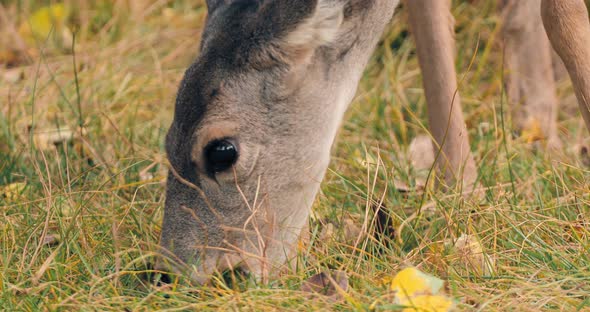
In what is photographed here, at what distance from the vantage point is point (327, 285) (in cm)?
292

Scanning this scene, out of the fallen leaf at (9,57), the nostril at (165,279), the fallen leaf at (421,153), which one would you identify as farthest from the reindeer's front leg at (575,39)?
the fallen leaf at (9,57)

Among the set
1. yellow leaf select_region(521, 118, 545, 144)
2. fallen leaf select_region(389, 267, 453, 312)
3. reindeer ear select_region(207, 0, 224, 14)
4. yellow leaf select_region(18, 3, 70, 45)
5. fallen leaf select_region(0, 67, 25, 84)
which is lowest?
yellow leaf select_region(521, 118, 545, 144)

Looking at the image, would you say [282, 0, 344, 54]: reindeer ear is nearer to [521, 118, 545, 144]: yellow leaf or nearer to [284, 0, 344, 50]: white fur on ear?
[284, 0, 344, 50]: white fur on ear

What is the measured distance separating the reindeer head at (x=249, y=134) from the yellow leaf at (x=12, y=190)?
42.7 inches

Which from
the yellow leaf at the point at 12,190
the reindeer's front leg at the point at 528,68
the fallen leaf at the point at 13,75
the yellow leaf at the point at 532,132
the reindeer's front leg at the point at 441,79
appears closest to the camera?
the yellow leaf at the point at 12,190

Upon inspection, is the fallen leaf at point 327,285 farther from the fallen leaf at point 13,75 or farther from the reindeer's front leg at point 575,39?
the fallen leaf at point 13,75

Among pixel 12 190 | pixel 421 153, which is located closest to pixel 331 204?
pixel 421 153

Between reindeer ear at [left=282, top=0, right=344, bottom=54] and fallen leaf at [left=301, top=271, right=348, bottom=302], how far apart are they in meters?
0.80

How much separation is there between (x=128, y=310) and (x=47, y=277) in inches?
17.7

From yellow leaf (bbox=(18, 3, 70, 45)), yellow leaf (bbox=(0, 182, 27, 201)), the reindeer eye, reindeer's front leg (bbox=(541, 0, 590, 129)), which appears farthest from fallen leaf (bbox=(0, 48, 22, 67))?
reindeer's front leg (bbox=(541, 0, 590, 129))

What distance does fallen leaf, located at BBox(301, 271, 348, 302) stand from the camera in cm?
287

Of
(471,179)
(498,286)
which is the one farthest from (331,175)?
(498,286)

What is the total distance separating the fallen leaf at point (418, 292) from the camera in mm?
2600

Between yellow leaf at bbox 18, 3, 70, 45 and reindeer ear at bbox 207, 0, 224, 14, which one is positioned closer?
reindeer ear at bbox 207, 0, 224, 14
